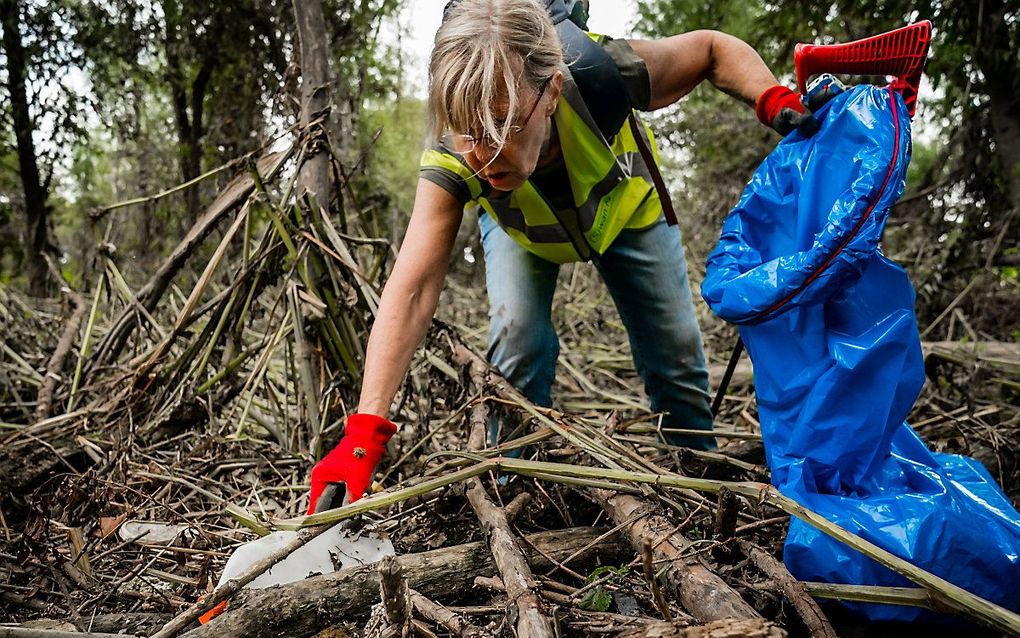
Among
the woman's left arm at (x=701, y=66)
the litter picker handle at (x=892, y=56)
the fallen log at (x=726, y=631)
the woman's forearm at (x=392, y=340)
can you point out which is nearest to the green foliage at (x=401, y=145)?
the woman's left arm at (x=701, y=66)

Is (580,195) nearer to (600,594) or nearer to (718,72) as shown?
(718,72)

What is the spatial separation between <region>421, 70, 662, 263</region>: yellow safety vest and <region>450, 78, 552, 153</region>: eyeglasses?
0.42ft

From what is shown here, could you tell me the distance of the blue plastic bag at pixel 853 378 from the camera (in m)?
1.32

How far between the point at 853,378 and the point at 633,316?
844mm

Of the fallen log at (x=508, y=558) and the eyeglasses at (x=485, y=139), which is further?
the eyeglasses at (x=485, y=139)

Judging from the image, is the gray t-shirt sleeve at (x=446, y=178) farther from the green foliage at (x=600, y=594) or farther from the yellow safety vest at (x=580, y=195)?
the green foliage at (x=600, y=594)

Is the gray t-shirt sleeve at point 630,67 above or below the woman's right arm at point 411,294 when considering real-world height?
above

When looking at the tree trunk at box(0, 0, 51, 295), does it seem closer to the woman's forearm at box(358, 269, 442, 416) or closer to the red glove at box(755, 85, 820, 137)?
the woman's forearm at box(358, 269, 442, 416)

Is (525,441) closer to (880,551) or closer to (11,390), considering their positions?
(880,551)

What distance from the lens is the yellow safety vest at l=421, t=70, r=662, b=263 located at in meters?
1.74

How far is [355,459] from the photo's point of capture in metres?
1.49

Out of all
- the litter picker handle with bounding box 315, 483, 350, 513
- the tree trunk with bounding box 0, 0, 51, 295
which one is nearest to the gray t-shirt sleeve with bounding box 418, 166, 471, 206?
the litter picker handle with bounding box 315, 483, 350, 513

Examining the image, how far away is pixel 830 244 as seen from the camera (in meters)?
1.39

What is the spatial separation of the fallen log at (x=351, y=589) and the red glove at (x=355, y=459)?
0.18m
